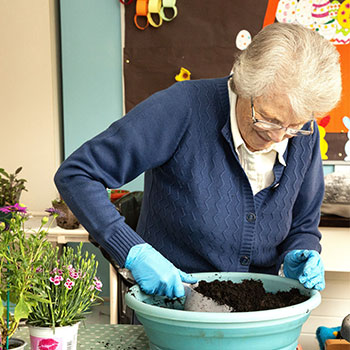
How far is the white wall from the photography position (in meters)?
3.33

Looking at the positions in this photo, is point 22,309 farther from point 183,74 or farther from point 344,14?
point 344,14

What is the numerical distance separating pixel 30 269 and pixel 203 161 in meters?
0.56

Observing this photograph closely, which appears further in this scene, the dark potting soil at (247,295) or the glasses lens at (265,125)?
the glasses lens at (265,125)

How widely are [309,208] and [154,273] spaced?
0.58 m

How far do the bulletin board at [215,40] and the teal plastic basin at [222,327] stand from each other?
2278mm

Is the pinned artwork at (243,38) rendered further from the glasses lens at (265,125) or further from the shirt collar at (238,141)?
the glasses lens at (265,125)

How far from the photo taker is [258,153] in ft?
4.78

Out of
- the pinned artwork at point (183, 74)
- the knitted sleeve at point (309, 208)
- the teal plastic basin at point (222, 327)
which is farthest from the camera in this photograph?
the pinned artwork at point (183, 74)

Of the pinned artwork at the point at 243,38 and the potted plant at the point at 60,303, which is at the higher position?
the pinned artwork at the point at 243,38

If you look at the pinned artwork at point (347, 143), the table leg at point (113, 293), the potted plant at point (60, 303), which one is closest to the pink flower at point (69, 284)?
the potted plant at point (60, 303)

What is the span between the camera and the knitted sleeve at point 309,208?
59.5 inches

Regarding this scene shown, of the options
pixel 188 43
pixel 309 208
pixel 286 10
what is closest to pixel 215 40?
pixel 188 43

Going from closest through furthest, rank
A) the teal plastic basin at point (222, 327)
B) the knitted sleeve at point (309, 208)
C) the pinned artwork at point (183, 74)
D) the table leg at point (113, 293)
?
the teal plastic basin at point (222, 327) → the knitted sleeve at point (309, 208) → the table leg at point (113, 293) → the pinned artwork at point (183, 74)

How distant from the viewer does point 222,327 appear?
37.0 inches
